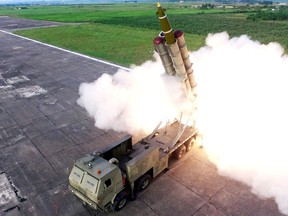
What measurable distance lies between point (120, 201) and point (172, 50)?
7161mm

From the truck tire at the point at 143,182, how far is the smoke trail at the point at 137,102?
4.88 m

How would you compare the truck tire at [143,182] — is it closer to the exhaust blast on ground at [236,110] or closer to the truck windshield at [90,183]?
the truck windshield at [90,183]

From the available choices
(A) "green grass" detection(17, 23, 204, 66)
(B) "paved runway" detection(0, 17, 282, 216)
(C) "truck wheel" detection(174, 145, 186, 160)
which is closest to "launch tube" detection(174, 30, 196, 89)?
(C) "truck wheel" detection(174, 145, 186, 160)

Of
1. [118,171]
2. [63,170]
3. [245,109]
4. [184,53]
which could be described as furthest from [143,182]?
[245,109]

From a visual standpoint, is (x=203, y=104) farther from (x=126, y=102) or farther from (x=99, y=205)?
(x=99, y=205)

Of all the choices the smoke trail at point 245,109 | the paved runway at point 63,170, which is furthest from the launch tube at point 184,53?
the paved runway at point 63,170

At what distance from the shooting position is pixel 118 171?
35.4 feet

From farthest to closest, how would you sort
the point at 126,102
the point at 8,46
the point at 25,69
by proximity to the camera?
the point at 8,46, the point at 25,69, the point at 126,102

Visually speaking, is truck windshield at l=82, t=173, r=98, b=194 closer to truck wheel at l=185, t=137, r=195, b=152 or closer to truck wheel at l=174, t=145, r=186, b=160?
truck wheel at l=174, t=145, r=186, b=160

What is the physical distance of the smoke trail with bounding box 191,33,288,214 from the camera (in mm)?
13398

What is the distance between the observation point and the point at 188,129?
51.0ft

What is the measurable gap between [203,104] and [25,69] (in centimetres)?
2675

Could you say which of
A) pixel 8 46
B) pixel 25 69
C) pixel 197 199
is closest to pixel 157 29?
pixel 8 46

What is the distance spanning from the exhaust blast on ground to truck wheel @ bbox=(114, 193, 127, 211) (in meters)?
5.27
